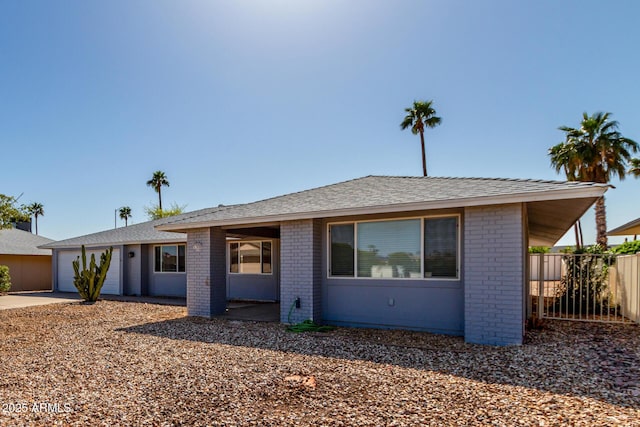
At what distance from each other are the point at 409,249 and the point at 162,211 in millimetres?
41227

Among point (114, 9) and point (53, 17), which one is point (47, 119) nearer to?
point (53, 17)

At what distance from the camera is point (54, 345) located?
25.5 feet

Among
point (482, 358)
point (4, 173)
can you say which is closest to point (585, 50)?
point (482, 358)

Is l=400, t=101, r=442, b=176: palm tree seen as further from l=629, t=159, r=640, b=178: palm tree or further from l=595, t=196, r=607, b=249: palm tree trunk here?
l=629, t=159, r=640, b=178: palm tree

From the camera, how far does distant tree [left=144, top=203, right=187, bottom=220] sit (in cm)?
4408

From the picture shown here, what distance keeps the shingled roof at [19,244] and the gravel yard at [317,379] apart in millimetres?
19241

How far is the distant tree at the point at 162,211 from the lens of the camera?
145 feet

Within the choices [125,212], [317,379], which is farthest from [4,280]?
[125,212]

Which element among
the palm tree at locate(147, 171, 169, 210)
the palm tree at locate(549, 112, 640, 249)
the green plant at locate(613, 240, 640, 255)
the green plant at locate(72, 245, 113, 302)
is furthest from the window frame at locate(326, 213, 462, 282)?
the palm tree at locate(147, 171, 169, 210)

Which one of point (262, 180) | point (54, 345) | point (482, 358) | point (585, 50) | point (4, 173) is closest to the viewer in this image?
point (482, 358)

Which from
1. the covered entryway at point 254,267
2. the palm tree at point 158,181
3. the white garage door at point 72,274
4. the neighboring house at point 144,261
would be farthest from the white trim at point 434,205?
the palm tree at point 158,181

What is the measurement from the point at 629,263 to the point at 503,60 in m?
6.37

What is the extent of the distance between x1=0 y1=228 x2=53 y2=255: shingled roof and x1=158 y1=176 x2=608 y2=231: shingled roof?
18.4 meters

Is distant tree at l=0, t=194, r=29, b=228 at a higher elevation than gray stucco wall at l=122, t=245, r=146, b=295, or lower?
higher
